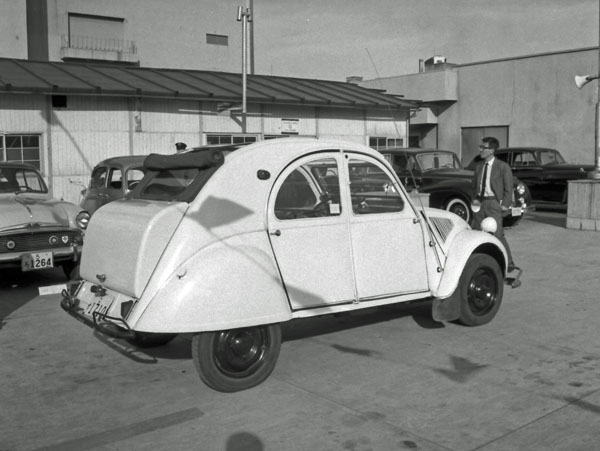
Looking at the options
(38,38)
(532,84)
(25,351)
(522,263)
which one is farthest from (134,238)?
(38,38)

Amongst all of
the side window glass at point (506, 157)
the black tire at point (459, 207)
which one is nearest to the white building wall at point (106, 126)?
the black tire at point (459, 207)

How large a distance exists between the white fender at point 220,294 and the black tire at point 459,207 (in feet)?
33.5

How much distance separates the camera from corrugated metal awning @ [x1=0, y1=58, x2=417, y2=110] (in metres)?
15.5

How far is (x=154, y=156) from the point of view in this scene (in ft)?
20.2

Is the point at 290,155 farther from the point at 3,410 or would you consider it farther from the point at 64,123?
the point at 64,123

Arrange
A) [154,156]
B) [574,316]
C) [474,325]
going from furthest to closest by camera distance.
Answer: [574,316], [474,325], [154,156]

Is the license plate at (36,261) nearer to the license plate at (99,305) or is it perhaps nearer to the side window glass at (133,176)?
the side window glass at (133,176)

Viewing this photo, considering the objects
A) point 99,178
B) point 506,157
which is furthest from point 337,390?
point 506,157

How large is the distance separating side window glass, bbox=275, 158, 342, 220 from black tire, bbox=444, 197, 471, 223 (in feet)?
30.9

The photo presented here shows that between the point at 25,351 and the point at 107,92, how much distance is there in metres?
10.7

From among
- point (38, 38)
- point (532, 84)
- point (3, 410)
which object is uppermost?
point (38, 38)

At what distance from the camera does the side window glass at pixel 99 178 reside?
11180mm

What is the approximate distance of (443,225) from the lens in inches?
258

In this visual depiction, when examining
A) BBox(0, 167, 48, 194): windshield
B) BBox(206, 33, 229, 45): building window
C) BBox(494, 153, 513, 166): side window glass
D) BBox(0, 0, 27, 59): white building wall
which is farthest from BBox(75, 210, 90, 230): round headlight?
BBox(206, 33, 229, 45): building window
